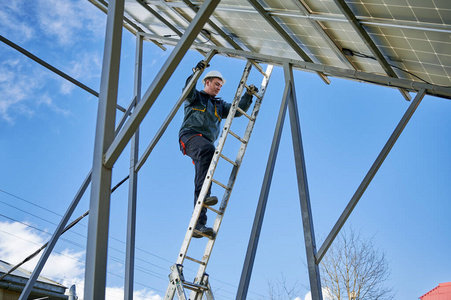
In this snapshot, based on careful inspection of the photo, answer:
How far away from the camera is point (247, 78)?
23.1 ft

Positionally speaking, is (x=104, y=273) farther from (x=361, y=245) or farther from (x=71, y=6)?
(x=71, y=6)

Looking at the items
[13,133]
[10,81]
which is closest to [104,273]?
[10,81]

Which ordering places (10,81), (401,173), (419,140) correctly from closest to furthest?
1. (401,173)
2. (419,140)
3. (10,81)

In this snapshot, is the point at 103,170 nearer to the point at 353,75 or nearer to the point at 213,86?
the point at 353,75

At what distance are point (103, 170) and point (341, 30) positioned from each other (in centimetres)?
341

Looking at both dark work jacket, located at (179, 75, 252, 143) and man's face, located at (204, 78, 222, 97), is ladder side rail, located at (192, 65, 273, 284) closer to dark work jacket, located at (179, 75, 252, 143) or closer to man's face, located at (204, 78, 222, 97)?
dark work jacket, located at (179, 75, 252, 143)

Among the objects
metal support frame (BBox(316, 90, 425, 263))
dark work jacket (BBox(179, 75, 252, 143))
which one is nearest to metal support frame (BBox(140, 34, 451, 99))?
metal support frame (BBox(316, 90, 425, 263))

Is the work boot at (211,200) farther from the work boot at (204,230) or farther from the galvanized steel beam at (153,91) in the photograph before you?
the galvanized steel beam at (153,91)

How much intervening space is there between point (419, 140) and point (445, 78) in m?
22.3

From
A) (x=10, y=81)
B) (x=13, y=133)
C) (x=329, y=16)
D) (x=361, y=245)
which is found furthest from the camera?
→ (x=13, y=133)

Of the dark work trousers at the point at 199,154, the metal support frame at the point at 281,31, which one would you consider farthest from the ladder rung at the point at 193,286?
the metal support frame at the point at 281,31

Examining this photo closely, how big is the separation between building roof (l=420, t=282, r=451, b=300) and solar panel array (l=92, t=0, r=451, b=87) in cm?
813

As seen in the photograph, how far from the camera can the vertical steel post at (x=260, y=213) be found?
5.22 m

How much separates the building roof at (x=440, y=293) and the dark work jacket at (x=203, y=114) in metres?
8.32
